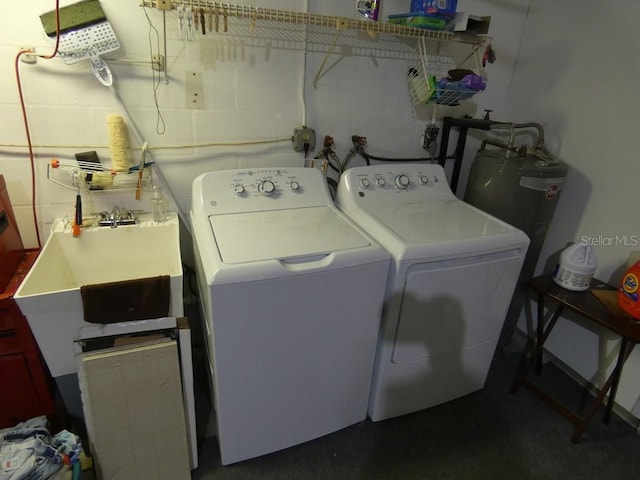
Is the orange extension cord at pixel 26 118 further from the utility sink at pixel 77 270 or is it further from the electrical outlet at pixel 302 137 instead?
the electrical outlet at pixel 302 137

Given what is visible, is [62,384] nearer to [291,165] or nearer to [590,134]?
[291,165]

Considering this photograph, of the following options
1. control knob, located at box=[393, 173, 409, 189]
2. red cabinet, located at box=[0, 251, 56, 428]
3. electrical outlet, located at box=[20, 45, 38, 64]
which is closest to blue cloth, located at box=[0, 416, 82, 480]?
red cabinet, located at box=[0, 251, 56, 428]

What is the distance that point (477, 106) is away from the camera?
7.29ft

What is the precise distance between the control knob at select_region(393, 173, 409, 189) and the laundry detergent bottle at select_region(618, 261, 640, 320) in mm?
996

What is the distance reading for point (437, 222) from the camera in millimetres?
1598

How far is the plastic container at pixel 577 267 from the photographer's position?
1.70 m

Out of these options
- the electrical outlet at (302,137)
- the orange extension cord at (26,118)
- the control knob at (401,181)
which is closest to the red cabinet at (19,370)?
the orange extension cord at (26,118)

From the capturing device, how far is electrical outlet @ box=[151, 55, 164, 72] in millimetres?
1510

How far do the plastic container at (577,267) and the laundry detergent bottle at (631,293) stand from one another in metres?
0.14

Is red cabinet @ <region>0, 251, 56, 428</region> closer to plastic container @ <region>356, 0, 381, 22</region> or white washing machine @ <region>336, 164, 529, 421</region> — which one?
white washing machine @ <region>336, 164, 529, 421</region>

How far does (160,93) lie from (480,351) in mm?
1821

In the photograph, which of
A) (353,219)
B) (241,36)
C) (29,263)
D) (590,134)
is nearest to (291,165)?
(353,219)

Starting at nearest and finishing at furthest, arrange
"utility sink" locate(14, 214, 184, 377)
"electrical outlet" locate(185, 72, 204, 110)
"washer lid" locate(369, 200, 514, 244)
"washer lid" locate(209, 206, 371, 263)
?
"utility sink" locate(14, 214, 184, 377) → "washer lid" locate(209, 206, 371, 263) → "washer lid" locate(369, 200, 514, 244) → "electrical outlet" locate(185, 72, 204, 110)

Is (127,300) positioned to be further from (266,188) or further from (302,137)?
(302,137)
